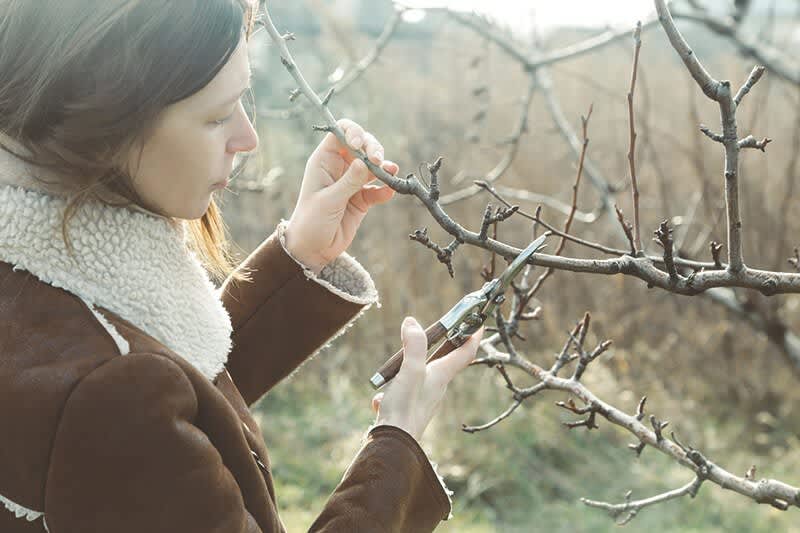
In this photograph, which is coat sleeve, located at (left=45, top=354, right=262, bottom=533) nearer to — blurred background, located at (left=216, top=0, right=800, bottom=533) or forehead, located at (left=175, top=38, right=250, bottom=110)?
forehead, located at (left=175, top=38, right=250, bottom=110)

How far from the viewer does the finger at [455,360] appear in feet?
4.27

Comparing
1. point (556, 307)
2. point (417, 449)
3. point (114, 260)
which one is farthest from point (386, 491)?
point (556, 307)

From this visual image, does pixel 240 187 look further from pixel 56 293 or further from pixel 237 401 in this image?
pixel 56 293

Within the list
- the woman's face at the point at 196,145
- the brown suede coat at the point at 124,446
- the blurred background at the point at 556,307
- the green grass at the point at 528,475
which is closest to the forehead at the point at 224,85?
the woman's face at the point at 196,145

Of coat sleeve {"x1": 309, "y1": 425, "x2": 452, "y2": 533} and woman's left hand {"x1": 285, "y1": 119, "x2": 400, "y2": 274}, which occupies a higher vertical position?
woman's left hand {"x1": 285, "y1": 119, "x2": 400, "y2": 274}

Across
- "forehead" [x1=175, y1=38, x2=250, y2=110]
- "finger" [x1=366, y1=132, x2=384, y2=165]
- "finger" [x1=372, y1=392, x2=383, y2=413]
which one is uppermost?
"forehead" [x1=175, y1=38, x2=250, y2=110]

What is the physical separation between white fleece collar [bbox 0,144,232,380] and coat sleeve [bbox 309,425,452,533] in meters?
0.23

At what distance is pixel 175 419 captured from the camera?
1.10 m

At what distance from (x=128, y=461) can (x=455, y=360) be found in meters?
0.44

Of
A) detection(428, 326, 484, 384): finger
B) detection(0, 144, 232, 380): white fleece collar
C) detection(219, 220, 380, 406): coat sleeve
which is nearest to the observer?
detection(0, 144, 232, 380): white fleece collar

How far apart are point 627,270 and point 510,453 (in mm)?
3559

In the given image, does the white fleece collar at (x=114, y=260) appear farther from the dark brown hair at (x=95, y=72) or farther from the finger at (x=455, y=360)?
the finger at (x=455, y=360)

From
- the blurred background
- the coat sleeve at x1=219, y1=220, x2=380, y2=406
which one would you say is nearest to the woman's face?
the coat sleeve at x1=219, y1=220, x2=380, y2=406

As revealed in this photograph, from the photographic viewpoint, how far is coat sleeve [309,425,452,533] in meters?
1.22
